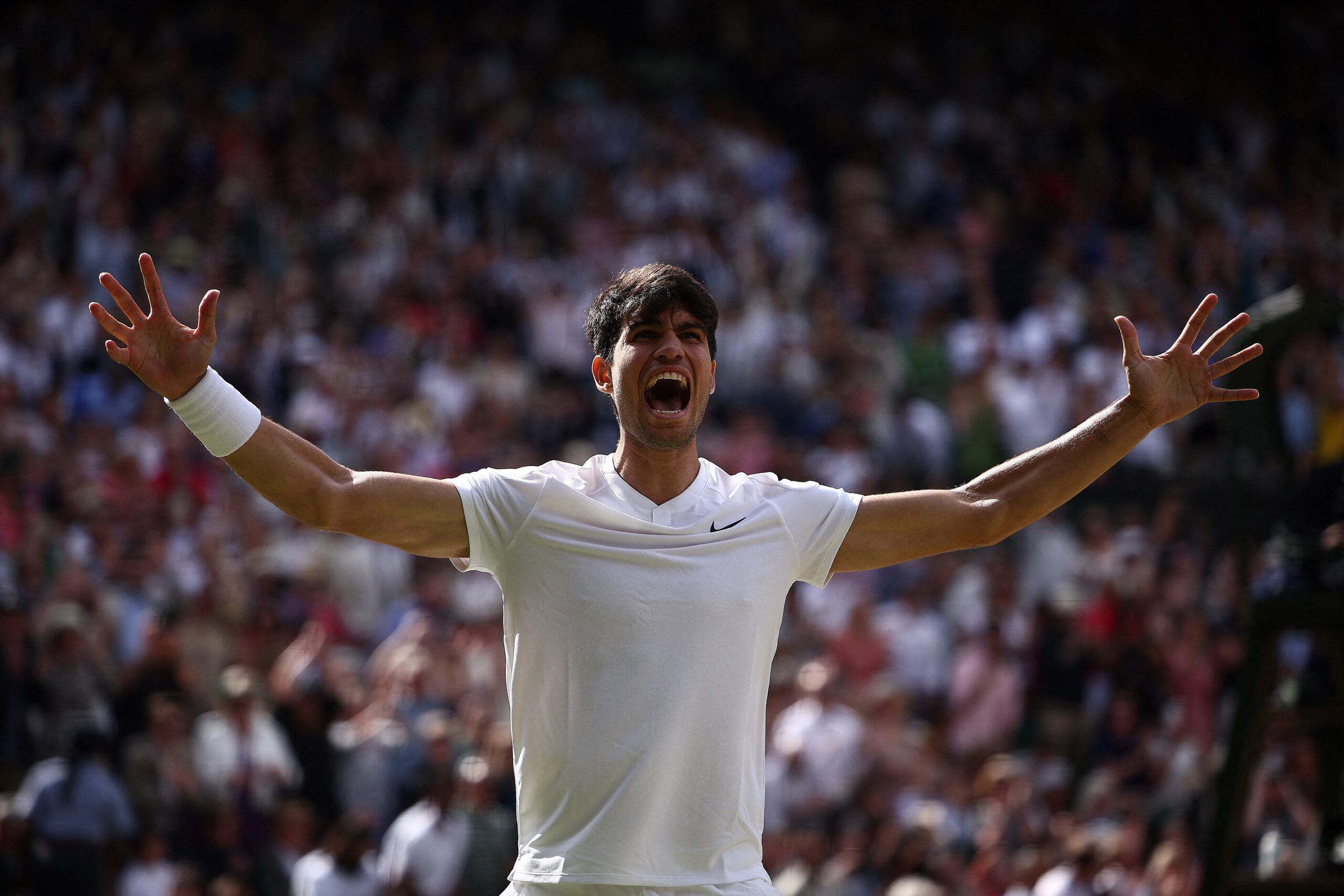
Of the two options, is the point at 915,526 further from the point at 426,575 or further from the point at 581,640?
the point at 426,575

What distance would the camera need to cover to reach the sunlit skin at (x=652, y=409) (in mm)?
3521

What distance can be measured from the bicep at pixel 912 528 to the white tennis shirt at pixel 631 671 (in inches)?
6.5

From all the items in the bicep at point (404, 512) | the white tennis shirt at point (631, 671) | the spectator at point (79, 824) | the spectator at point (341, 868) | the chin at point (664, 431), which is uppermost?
the chin at point (664, 431)

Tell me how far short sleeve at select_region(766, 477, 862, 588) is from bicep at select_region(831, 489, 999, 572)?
0.02 meters

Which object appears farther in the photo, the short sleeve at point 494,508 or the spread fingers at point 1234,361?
the spread fingers at point 1234,361

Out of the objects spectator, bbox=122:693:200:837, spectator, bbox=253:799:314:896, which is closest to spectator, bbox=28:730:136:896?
spectator, bbox=122:693:200:837

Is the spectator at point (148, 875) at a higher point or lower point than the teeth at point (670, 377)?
lower

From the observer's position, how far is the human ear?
12.1ft

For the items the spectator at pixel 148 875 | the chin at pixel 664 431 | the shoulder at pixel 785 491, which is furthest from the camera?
the spectator at pixel 148 875

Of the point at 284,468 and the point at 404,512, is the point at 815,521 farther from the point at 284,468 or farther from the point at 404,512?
the point at 284,468

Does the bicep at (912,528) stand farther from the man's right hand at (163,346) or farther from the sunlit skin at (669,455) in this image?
the man's right hand at (163,346)

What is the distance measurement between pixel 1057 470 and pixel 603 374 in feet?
3.26

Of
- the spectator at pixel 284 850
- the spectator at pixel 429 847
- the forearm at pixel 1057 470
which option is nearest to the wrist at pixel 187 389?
the forearm at pixel 1057 470

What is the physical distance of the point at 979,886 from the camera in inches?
348
